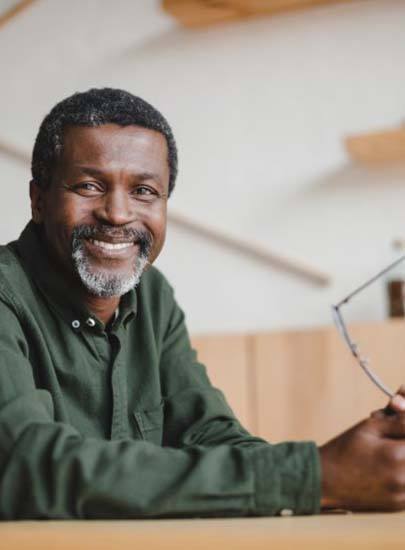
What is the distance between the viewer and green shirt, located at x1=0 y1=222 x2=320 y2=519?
0.87m

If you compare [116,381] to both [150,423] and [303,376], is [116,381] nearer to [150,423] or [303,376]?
[150,423]

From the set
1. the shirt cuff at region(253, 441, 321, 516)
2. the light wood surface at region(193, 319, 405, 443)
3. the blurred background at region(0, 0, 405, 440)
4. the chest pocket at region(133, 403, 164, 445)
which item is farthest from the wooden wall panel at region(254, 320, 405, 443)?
the shirt cuff at region(253, 441, 321, 516)

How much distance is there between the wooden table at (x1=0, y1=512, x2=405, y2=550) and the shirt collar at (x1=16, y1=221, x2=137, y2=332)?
0.55m

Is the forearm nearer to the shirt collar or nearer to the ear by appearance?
the shirt collar

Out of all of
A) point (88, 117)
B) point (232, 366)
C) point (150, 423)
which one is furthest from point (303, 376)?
point (88, 117)

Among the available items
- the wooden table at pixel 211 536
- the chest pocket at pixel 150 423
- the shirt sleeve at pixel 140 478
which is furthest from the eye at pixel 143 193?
the wooden table at pixel 211 536

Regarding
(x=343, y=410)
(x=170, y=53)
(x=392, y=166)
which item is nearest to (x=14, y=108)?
(x=170, y=53)

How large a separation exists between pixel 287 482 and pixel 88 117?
69 cm

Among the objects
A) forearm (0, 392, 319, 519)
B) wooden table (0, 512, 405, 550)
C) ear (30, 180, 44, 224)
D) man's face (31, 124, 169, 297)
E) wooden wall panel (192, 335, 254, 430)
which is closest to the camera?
wooden table (0, 512, 405, 550)

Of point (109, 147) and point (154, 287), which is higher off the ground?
point (109, 147)

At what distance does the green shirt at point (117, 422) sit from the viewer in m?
0.87

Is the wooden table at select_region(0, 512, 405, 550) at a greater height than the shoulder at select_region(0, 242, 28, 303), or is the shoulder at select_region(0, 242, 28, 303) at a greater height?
the shoulder at select_region(0, 242, 28, 303)

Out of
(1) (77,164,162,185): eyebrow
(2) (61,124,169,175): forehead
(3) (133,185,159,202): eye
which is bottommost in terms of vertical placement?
(3) (133,185,159,202): eye

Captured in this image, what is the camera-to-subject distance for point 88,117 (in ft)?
4.34
